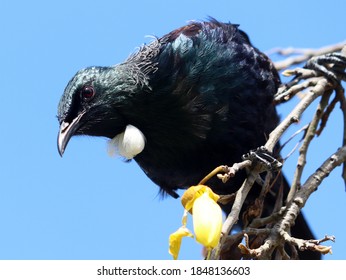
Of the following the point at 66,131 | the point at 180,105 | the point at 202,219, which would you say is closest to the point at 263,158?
the point at 202,219

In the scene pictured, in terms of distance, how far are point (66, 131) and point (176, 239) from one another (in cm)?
139

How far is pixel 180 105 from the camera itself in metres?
4.46

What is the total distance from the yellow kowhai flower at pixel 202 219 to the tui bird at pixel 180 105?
117cm

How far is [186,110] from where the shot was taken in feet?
14.6

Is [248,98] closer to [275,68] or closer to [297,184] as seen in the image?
[275,68]

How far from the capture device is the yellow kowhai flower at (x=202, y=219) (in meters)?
2.92

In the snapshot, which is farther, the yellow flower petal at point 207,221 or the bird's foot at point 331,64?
the bird's foot at point 331,64

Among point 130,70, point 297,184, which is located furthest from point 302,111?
point 130,70

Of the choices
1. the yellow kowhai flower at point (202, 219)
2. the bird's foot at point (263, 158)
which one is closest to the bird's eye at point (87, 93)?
the bird's foot at point (263, 158)

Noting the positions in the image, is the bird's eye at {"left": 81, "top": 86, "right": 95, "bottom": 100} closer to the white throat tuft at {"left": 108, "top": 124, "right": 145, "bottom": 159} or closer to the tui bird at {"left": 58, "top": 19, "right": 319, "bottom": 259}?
the tui bird at {"left": 58, "top": 19, "right": 319, "bottom": 259}

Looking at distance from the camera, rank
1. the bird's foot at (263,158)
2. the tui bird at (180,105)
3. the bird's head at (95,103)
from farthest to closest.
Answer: the tui bird at (180,105)
the bird's head at (95,103)
the bird's foot at (263,158)

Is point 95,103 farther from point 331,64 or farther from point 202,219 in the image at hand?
point 202,219

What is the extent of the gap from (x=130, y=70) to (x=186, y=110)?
1.29ft

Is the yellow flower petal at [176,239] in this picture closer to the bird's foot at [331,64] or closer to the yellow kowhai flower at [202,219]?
the yellow kowhai flower at [202,219]
